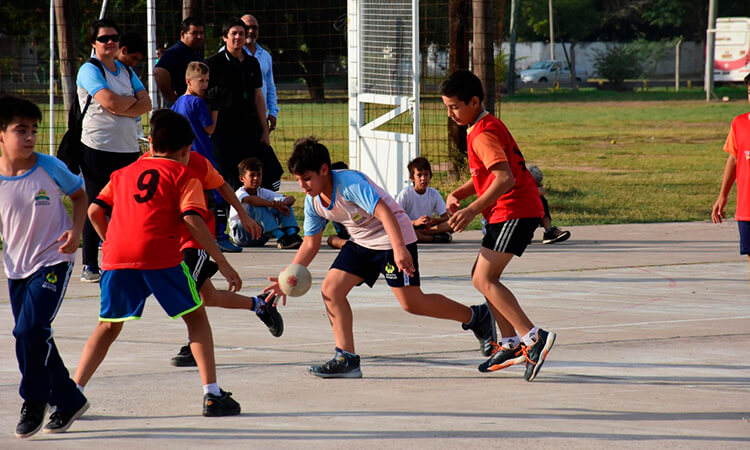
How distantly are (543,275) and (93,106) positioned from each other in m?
4.06

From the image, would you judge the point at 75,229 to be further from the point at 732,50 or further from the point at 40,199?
the point at 732,50

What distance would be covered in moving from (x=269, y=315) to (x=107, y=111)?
2.83 metres

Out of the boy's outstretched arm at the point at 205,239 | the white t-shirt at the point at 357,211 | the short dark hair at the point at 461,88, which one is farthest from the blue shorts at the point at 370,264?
the boy's outstretched arm at the point at 205,239

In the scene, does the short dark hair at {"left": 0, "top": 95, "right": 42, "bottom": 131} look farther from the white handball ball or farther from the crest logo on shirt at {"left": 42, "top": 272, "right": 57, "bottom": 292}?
the white handball ball

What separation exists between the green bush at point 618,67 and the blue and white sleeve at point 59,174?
57905 millimetres

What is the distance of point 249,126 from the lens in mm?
10766

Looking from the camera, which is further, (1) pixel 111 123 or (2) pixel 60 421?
(1) pixel 111 123

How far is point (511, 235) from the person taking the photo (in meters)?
5.99

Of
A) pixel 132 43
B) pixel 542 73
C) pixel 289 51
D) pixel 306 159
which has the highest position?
pixel 289 51

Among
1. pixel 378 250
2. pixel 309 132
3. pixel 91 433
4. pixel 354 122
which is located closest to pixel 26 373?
pixel 91 433

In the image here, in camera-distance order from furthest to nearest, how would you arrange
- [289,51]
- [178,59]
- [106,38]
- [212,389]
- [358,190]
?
1. [289,51]
2. [178,59]
3. [106,38]
4. [358,190]
5. [212,389]

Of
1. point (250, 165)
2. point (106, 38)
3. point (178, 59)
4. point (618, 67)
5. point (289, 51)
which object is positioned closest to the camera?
point (106, 38)

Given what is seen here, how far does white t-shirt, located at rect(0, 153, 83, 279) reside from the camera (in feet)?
15.9

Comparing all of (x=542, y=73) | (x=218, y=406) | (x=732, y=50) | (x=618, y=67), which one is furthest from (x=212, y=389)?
(x=542, y=73)
